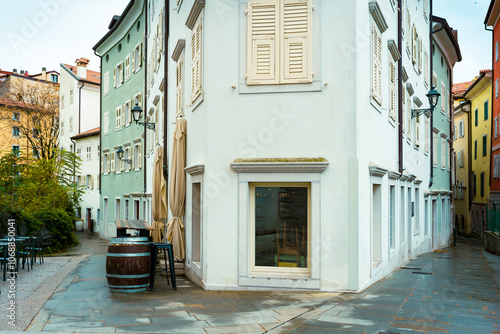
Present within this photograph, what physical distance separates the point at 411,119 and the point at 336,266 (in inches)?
423

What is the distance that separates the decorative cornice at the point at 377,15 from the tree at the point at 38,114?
124 feet

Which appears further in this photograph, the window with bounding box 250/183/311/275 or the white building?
the white building

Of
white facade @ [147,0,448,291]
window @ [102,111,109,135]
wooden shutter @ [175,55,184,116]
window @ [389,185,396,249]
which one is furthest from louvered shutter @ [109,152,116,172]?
white facade @ [147,0,448,291]

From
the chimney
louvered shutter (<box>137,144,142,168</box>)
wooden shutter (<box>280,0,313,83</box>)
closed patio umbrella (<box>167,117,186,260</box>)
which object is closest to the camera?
wooden shutter (<box>280,0,313,83</box>)

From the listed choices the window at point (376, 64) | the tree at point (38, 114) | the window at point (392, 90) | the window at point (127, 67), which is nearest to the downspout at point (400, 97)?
the window at point (392, 90)

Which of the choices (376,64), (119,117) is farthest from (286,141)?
(119,117)

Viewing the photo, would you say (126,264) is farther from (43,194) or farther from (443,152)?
(443,152)

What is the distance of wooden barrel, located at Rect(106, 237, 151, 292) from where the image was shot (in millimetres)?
9750

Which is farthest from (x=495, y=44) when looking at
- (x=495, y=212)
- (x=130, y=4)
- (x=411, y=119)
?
(x=130, y=4)

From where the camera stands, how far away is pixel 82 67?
1967 inches

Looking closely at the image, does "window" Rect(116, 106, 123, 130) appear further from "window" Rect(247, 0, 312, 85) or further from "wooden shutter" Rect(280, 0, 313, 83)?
"wooden shutter" Rect(280, 0, 313, 83)

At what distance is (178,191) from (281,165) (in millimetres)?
3652

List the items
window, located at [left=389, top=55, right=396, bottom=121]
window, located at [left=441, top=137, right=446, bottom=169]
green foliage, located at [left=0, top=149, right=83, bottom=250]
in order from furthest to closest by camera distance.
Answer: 1. window, located at [left=441, top=137, right=446, bottom=169]
2. green foliage, located at [left=0, top=149, right=83, bottom=250]
3. window, located at [left=389, top=55, right=396, bottom=121]

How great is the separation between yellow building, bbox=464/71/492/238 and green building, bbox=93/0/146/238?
25512 mm
